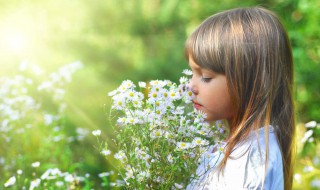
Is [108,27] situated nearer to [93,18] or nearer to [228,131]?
[93,18]

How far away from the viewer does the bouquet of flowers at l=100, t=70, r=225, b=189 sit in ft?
5.88

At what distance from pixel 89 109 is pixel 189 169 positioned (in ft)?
8.66

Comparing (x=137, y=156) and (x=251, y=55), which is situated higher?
(x=251, y=55)

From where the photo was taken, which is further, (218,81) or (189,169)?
(218,81)

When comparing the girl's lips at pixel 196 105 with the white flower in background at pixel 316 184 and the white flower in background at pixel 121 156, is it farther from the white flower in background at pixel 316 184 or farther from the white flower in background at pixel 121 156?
the white flower in background at pixel 316 184

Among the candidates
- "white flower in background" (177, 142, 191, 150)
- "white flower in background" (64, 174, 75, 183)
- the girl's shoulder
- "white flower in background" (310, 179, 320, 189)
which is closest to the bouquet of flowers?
"white flower in background" (177, 142, 191, 150)

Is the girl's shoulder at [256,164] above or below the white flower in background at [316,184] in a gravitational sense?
below

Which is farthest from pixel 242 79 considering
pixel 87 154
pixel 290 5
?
pixel 290 5

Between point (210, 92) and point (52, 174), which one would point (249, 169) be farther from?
point (52, 174)

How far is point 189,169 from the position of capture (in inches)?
71.0

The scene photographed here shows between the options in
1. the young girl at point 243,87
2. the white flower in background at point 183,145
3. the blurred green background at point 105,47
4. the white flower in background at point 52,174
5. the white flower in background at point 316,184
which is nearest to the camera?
the white flower in background at point 183,145

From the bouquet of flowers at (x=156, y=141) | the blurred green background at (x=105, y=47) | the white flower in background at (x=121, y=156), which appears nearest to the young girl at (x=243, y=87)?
the bouquet of flowers at (x=156, y=141)

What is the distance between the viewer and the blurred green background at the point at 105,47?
157 inches

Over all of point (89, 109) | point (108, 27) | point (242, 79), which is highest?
point (108, 27)
